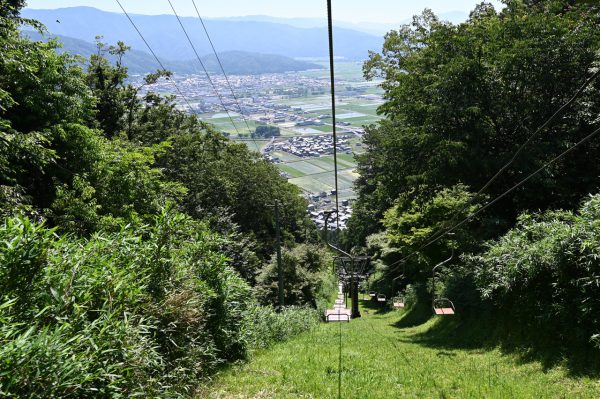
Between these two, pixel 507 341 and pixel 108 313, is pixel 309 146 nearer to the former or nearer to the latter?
pixel 507 341

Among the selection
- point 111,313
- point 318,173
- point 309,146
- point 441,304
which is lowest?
point 441,304

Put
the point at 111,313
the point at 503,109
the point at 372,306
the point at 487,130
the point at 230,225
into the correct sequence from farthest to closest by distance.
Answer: the point at 372,306 → the point at 230,225 → the point at 503,109 → the point at 487,130 → the point at 111,313

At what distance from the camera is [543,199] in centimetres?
1664

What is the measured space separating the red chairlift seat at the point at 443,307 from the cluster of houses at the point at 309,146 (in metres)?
98.0

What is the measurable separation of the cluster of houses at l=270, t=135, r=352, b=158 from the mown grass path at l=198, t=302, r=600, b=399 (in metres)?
103

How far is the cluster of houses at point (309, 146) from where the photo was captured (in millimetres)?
112094

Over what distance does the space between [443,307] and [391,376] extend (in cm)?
820

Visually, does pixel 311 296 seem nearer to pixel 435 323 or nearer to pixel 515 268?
pixel 435 323

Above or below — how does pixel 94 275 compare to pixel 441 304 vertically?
above

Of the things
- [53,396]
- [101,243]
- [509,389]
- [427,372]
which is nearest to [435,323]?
[427,372]

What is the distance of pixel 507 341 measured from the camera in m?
9.87

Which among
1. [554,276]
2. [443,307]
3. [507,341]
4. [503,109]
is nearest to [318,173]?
[503,109]

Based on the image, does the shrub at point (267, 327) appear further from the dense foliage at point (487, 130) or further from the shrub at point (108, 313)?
the dense foliage at point (487, 130)

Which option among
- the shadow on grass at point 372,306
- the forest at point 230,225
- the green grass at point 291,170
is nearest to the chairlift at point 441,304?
the forest at point 230,225
